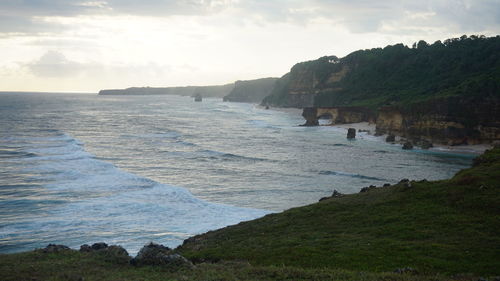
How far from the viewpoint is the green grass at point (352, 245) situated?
16.3 metres

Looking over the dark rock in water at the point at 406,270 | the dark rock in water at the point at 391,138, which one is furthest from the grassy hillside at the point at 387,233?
the dark rock in water at the point at 391,138

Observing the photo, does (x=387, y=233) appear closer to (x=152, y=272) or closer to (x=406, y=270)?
(x=406, y=270)

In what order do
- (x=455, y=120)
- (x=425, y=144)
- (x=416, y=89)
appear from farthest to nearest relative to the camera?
(x=416, y=89) < (x=455, y=120) < (x=425, y=144)

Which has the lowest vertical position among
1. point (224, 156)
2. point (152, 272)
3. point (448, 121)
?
point (224, 156)

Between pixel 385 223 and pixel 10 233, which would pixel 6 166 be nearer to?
pixel 10 233

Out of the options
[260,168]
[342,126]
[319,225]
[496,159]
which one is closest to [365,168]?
[260,168]

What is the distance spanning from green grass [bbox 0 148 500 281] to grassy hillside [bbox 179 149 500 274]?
0.04m

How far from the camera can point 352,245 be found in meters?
20.8

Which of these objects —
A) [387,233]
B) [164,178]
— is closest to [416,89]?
[164,178]

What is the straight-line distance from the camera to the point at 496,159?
110ft

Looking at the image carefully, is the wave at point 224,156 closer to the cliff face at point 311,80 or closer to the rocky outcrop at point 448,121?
the rocky outcrop at point 448,121

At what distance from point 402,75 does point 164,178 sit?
10923cm

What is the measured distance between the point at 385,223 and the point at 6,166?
42594 mm

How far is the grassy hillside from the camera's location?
18.5 metres
